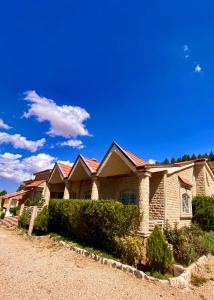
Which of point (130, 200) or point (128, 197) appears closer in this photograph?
point (130, 200)

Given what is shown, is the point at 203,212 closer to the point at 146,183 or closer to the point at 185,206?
the point at 185,206

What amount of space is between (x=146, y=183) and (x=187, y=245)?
11.7ft

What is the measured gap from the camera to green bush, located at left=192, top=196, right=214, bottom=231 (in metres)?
14.3

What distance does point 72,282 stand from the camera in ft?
21.6

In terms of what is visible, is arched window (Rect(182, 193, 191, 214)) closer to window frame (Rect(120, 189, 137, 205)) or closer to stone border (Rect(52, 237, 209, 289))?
window frame (Rect(120, 189, 137, 205))

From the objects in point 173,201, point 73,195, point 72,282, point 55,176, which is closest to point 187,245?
point 173,201

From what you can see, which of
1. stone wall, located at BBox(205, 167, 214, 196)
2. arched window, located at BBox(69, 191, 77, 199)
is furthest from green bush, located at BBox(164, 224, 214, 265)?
arched window, located at BBox(69, 191, 77, 199)

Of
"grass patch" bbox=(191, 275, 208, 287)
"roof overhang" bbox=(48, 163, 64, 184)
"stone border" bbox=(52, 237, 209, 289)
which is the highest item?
"roof overhang" bbox=(48, 163, 64, 184)

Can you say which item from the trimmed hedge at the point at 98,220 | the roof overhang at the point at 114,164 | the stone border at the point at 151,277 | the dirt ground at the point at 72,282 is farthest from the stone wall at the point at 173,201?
the dirt ground at the point at 72,282

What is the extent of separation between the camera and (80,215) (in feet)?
37.5

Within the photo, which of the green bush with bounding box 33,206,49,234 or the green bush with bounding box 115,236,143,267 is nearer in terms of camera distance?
the green bush with bounding box 115,236,143,267

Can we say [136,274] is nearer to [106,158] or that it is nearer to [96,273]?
[96,273]

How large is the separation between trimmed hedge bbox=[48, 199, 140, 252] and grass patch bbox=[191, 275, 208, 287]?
10.1 ft

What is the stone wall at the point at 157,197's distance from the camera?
1245cm
